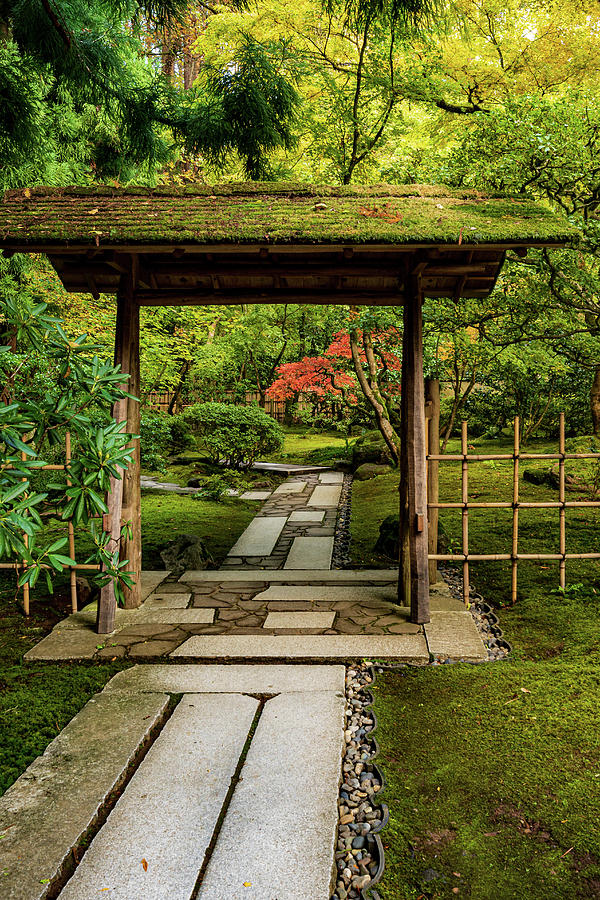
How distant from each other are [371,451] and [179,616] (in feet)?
27.9

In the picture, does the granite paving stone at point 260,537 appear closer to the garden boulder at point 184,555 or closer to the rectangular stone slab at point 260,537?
the rectangular stone slab at point 260,537

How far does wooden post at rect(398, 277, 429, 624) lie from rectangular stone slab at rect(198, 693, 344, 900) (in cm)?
150

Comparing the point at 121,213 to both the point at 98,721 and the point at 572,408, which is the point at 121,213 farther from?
the point at 572,408

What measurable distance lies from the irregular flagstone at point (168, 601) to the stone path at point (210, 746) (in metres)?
0.02

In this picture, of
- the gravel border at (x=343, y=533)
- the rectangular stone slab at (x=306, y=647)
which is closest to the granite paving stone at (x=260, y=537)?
the gravel border at (x=343, y=533)

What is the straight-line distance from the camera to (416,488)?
477cm

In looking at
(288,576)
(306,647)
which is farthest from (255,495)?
(306,647)

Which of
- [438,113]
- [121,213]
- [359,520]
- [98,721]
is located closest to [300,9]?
[438,113]

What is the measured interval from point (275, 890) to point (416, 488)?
309 cm

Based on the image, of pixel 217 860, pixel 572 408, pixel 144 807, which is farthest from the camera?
pixel 572 408

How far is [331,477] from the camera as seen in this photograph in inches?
512

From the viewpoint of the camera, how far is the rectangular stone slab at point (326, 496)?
10.3 metres

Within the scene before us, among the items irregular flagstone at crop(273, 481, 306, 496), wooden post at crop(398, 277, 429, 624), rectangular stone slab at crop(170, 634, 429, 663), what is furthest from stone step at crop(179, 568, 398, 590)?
irregular flagstone at crop(273, 481, 306, 496)

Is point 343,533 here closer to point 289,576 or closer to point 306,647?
point 289,576
